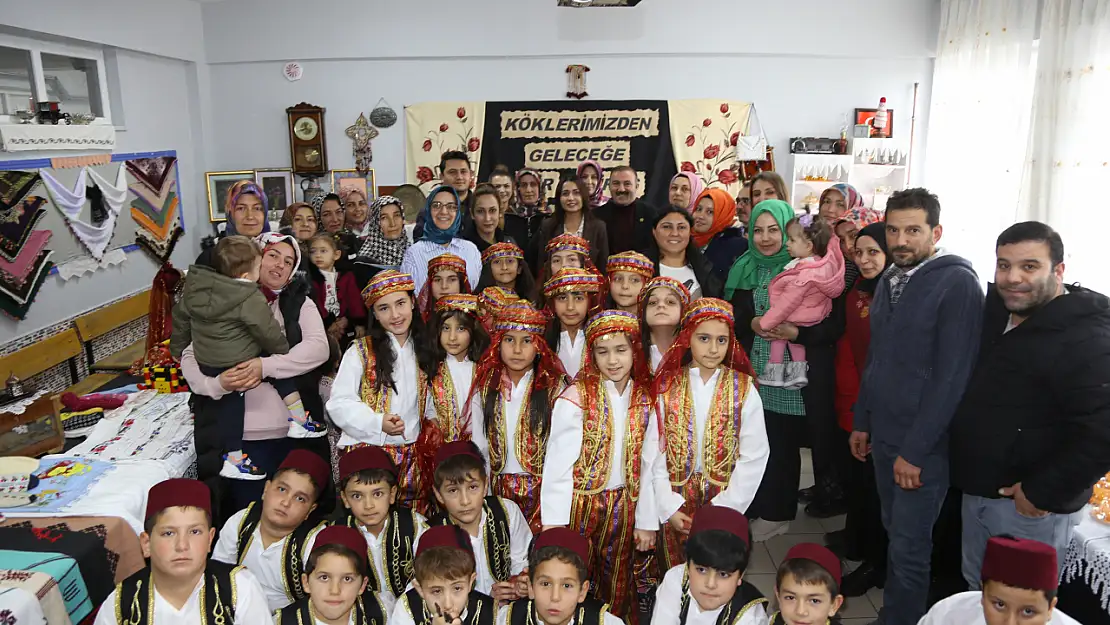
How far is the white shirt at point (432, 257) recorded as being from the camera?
3562 millimetres

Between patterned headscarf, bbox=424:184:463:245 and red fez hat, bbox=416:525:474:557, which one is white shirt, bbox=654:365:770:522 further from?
patterned headscarf, bbox=424:184:463:245

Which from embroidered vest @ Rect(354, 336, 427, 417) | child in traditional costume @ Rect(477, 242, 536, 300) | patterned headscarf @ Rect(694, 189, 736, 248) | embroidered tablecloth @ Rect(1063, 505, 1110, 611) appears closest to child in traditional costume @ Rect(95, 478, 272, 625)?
embroidered vest @ Rect(354, 336, 427, 417)

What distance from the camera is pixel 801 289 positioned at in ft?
9.54

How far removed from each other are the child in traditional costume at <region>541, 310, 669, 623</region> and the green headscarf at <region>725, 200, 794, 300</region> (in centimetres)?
103

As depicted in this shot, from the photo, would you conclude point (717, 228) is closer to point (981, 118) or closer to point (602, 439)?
point (602, 439)

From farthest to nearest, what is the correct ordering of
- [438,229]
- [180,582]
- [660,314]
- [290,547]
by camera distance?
1. [438,229]
2. [660,314]
3. [290,547]
4. [180,582]

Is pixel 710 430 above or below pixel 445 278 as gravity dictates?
below

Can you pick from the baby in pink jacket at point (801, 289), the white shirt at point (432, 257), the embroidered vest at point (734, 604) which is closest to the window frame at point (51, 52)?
the white shirt at point (432, 257)

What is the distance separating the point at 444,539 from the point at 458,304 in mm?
885

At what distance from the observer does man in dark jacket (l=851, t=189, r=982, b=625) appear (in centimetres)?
214

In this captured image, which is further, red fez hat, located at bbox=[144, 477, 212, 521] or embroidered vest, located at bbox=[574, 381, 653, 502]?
embroidered vest, located at bbox=[574, 381, 653, 502]

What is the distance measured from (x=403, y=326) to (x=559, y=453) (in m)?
0.77

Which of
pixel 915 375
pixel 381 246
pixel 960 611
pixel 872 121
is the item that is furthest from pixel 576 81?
pixel 960 611

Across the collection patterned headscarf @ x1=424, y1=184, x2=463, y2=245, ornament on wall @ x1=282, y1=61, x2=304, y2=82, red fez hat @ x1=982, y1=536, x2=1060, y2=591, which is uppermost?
ornament on wall @ x1=282, y1=61, x2=304, y2=82
